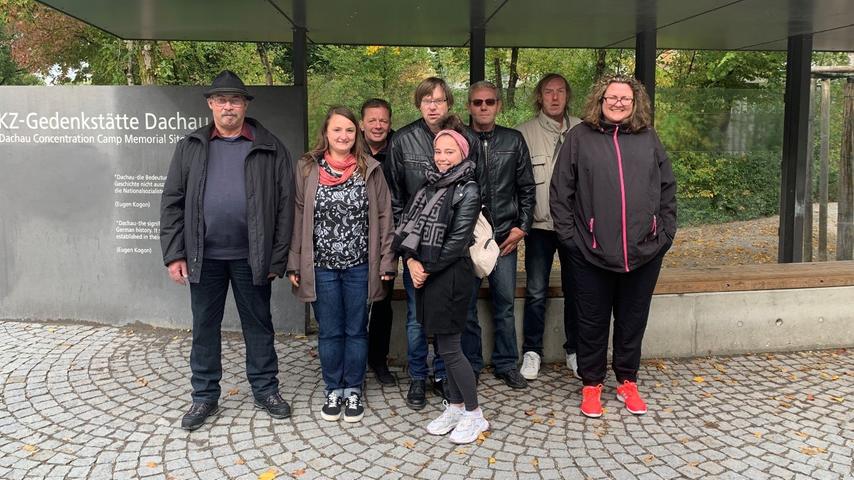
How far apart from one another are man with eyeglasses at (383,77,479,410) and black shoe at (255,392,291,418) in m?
0.76

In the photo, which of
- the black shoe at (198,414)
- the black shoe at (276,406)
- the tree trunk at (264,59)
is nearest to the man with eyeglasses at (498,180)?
the black shoe at (276,406)

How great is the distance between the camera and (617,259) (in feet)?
12.3

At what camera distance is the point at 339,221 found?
378 centimetres

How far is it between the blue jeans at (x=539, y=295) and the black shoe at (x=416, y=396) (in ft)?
3.20

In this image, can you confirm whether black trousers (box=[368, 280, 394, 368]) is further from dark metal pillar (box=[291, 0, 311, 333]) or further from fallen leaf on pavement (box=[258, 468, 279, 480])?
fallen leaf on pavement (box=[258, 468, 279, 480])

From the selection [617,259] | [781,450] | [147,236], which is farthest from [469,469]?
[147,236]

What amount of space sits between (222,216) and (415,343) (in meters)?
1.40

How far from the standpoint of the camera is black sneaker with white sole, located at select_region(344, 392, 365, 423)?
12.6 ft

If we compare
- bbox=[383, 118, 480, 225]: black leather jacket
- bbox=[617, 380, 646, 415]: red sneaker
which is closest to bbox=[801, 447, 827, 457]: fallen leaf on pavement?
bbox=[617, 380, 646, 415]: red sneaker

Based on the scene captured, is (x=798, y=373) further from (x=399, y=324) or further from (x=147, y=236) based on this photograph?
(x=147, y=236)

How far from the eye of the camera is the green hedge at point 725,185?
323 inches

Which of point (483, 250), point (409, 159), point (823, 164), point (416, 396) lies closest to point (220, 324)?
point (416, 396)

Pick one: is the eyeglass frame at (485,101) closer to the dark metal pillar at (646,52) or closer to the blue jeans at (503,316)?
the blue jeans at (503,316)

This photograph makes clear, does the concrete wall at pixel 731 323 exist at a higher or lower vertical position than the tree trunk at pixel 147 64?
lower
